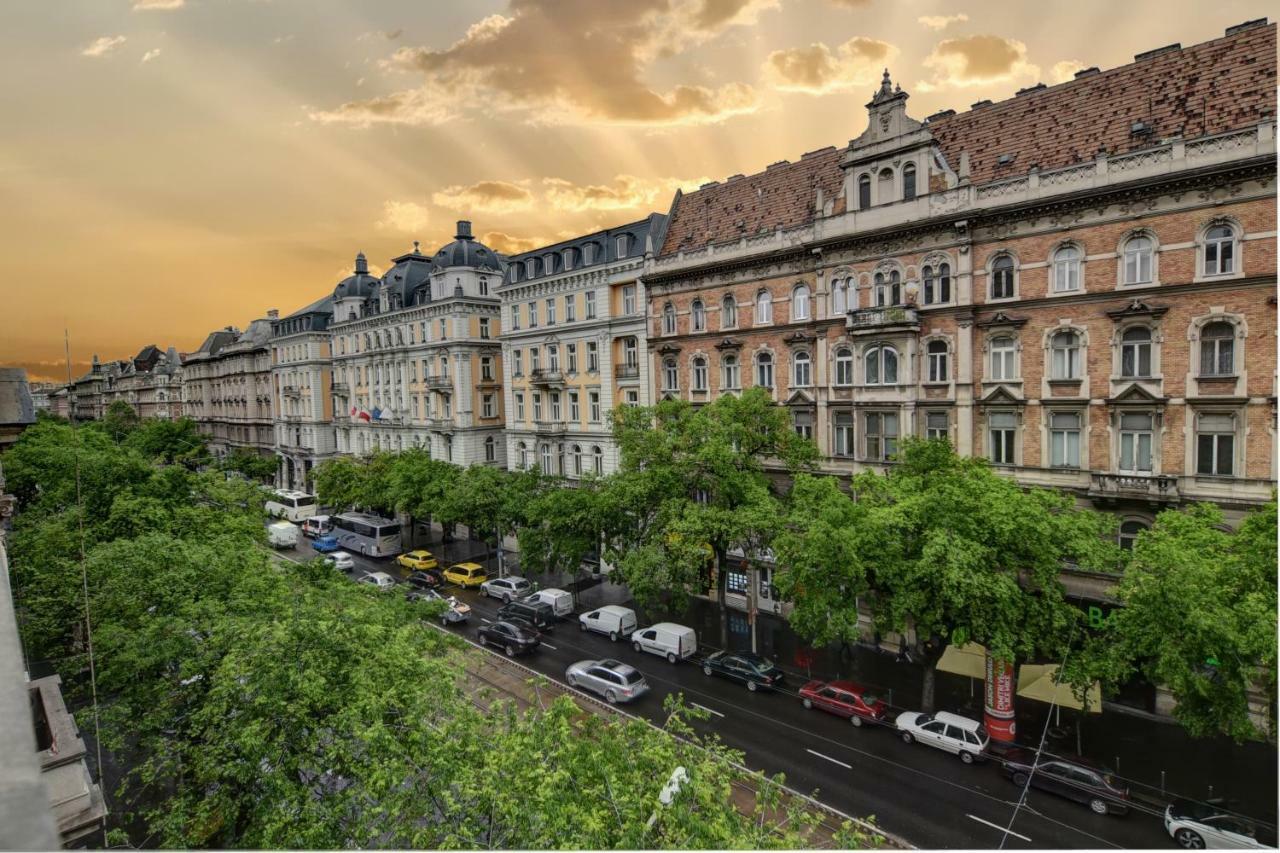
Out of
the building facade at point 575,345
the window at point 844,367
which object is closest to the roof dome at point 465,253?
the building facade at point 575,345

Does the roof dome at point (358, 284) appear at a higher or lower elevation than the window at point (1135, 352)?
higher

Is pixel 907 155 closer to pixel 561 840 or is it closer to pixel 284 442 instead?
pixel 561 840

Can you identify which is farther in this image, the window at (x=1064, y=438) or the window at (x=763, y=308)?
the window at (x=763, y=308)

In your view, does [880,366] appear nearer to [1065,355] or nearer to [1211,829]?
[1065,355]

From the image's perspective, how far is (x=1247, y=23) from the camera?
2309 centimetres

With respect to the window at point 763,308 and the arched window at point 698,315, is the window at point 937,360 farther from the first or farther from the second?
the arched window at point 698,315

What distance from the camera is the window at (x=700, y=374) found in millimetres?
35250

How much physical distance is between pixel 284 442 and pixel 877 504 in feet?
232

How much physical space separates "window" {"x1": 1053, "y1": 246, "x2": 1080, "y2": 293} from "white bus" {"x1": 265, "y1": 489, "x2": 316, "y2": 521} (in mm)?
56325

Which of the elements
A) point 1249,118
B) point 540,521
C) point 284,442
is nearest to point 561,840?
point 540,521

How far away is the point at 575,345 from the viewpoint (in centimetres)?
4228

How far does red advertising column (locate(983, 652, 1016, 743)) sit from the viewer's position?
21.8 meters

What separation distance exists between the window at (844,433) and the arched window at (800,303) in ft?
16.3

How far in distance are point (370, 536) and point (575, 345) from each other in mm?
21516
